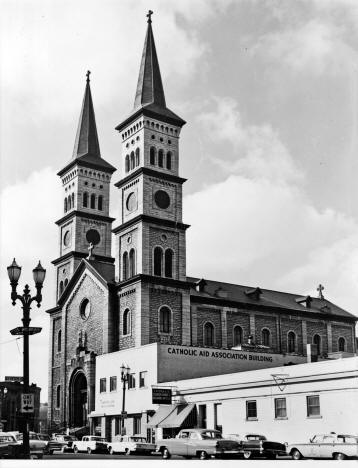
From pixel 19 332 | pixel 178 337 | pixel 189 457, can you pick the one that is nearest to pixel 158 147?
pixel 178 337

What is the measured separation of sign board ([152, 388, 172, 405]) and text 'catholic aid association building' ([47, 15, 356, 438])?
171 centimetres

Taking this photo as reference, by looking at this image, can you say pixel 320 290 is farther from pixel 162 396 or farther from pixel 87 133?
pixel 162 396

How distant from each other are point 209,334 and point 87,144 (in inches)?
1140

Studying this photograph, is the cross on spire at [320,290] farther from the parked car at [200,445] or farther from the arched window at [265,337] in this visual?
the parked car at [200,445]

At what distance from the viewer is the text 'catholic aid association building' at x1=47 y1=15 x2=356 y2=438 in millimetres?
57553

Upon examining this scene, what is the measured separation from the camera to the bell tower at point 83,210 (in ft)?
255

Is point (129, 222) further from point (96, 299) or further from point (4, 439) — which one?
point (4, 439)

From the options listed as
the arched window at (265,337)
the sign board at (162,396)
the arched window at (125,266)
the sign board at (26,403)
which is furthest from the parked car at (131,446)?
the arched window at (265,337)

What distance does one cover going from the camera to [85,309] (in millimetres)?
68500

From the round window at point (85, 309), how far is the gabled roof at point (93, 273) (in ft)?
9.66

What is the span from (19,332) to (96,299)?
4183cm

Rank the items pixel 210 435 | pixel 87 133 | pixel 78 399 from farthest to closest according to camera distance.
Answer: pixel 87 133 → pixel 78 399 → pixel 210 435

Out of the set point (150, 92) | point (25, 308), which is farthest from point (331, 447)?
point (150, 92)

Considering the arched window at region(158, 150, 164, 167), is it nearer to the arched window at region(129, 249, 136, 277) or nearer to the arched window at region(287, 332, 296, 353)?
the arched window at region(129, 249, 136, 277)
